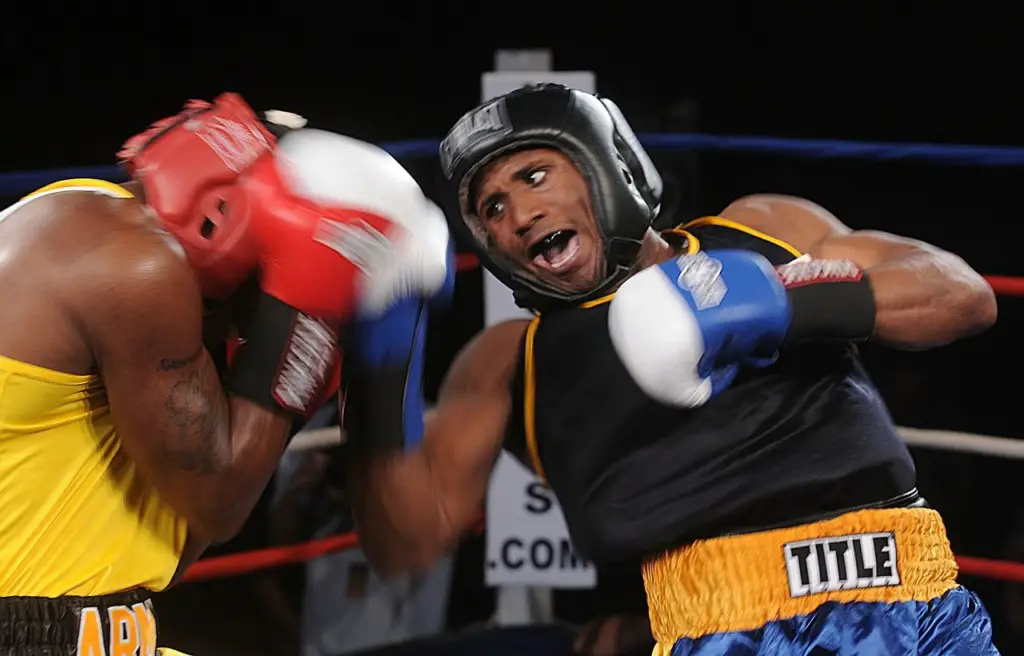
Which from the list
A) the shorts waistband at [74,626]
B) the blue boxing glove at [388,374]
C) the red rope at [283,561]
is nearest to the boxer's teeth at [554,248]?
the blue boxing glove at [388,374]

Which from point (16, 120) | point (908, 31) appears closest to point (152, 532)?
point (16, 120)

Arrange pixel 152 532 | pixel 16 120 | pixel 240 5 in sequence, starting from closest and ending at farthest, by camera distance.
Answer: pixel 152 532 < pixel 16 120 < pixel 240 5

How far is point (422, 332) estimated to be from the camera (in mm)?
1433

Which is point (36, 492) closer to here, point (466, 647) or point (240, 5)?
point (466, 647)

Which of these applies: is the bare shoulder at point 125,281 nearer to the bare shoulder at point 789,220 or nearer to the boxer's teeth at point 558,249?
the boxer's teeth at point 558,249

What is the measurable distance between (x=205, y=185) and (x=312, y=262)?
13 cm

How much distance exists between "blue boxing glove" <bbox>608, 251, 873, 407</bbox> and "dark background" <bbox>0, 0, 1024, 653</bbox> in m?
2.09

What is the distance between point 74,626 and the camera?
1240mm

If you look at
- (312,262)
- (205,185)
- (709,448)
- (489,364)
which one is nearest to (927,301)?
(709,448)

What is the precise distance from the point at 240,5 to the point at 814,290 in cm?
313

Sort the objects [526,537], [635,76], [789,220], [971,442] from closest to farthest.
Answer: [789,220], [971,442], [526,537], [635,76]

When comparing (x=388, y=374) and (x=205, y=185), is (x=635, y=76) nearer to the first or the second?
(x=388, y=374)

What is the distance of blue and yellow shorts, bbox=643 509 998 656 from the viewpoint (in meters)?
1.37

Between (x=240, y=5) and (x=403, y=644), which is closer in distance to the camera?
(x=403, y=644)
